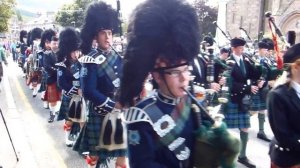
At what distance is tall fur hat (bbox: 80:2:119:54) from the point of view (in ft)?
14.2

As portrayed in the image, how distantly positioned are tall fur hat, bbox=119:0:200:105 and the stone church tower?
34.4 m

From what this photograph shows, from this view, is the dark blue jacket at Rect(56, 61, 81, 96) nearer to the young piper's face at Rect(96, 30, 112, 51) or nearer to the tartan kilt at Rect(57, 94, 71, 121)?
the tartan kilt at Rect(57, 94, 71, 121)

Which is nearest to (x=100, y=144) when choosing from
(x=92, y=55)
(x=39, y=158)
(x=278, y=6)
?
(x=92, y=55)

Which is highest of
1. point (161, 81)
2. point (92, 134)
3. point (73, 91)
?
point (161, 81)

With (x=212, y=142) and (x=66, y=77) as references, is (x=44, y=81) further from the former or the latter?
(x=212, y=142)

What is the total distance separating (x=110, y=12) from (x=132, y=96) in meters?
2.46

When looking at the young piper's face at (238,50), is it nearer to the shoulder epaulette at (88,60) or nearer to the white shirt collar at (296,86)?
the shoulder epaulette at (88,60)

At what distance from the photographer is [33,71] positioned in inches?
460

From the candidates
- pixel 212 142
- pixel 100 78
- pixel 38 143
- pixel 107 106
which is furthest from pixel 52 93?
pixel 212 142

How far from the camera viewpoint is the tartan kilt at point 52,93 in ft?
27.6

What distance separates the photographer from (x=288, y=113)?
9.95 ft

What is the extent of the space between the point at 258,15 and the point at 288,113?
131 feet

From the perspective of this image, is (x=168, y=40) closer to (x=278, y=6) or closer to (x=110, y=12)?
(x=110, y=12)

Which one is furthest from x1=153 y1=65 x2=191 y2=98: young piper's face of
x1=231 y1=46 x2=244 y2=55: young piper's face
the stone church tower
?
the stone church tower
